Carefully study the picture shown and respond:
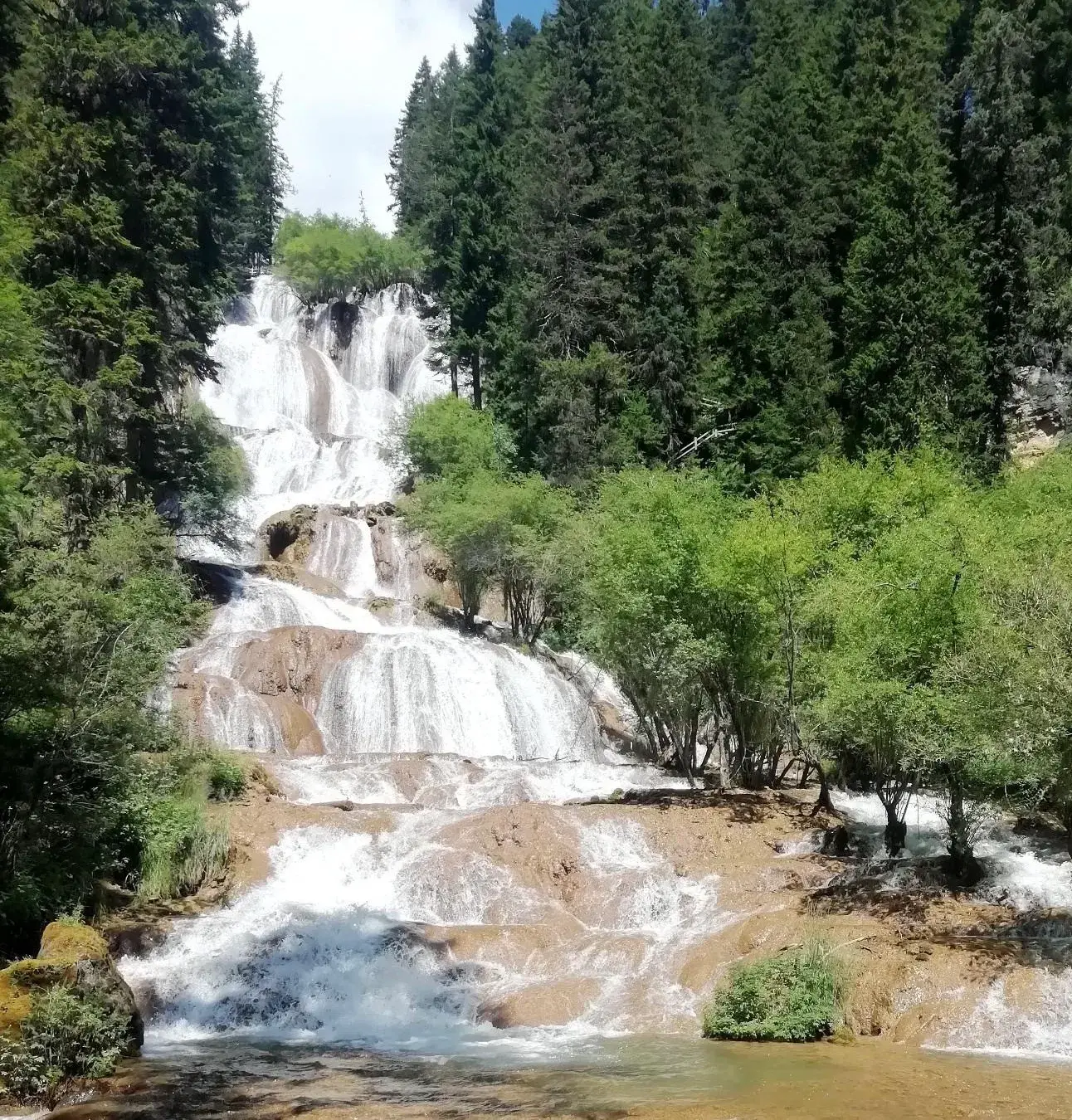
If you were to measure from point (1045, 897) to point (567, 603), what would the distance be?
1833cm

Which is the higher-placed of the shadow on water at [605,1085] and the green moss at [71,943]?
the green moss at [71,943]

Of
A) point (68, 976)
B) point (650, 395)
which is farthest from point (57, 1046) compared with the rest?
point (650, 395)

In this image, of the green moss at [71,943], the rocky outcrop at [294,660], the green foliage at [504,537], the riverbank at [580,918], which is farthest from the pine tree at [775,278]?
the green moss at [71,943]

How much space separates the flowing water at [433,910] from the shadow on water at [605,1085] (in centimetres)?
6

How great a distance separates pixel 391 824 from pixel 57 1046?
9960 mm

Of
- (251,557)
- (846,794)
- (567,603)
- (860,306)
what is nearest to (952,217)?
(860,306)

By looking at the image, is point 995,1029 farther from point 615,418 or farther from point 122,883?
point 615,418

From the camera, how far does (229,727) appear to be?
28422 millimetres

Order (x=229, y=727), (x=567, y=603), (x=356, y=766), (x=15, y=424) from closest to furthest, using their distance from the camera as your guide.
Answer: (x=15, y=424)
(x=356, y=766)
(x=229, y=727)
(x=567, y=603)

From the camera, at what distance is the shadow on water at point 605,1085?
10.9m

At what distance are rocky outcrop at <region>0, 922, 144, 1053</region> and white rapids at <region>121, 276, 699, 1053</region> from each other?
1635 millimetres

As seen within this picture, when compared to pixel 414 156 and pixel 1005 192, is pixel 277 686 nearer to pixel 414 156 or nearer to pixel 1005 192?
pixel 1005 192

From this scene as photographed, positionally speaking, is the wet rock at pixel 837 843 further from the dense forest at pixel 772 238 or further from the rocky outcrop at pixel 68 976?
the dense forest at pixel 772 238

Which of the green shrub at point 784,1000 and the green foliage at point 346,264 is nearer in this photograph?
the green shrub at point 784,1000
